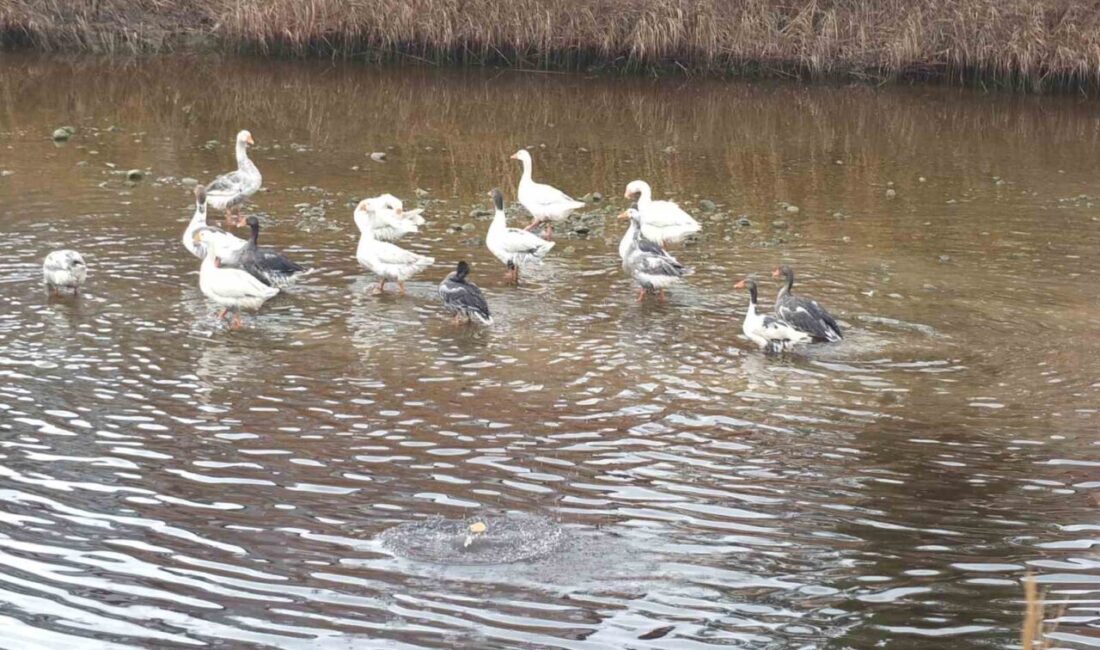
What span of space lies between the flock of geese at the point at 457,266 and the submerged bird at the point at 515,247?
0.04ft

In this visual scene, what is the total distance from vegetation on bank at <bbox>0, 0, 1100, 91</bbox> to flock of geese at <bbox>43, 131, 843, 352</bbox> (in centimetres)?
1476

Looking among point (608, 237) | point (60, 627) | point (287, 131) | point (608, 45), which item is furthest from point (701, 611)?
point (608, 45)

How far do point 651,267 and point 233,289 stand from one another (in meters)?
4.60

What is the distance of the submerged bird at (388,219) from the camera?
1747 cm

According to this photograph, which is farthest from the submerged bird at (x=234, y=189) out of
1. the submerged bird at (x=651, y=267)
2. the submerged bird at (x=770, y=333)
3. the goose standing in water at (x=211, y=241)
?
the submerged bird at (x=770, y=333)

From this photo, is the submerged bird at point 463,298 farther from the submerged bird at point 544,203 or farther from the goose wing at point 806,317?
the submerged bird at point 544,203

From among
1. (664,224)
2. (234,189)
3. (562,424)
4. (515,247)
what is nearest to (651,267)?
(515,247)

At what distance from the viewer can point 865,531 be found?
9.60 meters

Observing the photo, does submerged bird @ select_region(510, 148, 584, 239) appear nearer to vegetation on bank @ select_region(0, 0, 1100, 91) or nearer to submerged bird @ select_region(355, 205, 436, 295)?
submerged bird @ select_region(355, 205, 436, 295)

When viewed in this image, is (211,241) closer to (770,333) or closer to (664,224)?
(664,224)

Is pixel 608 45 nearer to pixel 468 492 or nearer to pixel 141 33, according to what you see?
pixel 141 33

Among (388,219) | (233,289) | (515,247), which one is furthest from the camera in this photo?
(388,219)

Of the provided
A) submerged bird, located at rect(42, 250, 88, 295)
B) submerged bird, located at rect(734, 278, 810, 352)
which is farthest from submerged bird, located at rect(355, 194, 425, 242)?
submerged bird, located at rect(734, 278, 810, 352)

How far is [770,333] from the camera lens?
45.2 feet
